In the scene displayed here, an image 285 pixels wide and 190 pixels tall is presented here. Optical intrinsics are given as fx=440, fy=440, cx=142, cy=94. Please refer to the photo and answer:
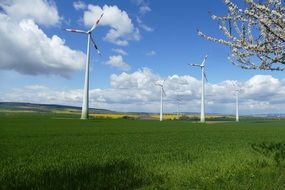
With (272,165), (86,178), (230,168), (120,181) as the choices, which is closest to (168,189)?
(120,181)

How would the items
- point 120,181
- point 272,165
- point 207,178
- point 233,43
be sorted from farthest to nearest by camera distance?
point 272,165 < point 233,43 < point 207,178 < point 120,181

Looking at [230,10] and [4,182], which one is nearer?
[4,182]

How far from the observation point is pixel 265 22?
1431cm

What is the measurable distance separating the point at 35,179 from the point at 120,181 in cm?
264

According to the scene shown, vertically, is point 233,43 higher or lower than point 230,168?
higher

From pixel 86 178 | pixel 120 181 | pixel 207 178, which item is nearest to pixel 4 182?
pixel 86 178

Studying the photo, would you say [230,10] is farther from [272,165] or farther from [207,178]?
[272,165]

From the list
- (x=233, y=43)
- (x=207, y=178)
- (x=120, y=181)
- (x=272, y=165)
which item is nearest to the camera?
(x=120, y=181)

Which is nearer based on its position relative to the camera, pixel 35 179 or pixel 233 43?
pixel 35 179

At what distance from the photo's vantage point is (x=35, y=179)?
44.8 ft

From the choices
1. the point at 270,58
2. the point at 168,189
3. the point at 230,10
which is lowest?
the point at 168,189

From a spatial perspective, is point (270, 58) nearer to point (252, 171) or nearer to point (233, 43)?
point (233, 43)

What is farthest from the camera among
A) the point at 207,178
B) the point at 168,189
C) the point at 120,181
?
the point at 207,178

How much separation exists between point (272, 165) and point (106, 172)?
766cm
